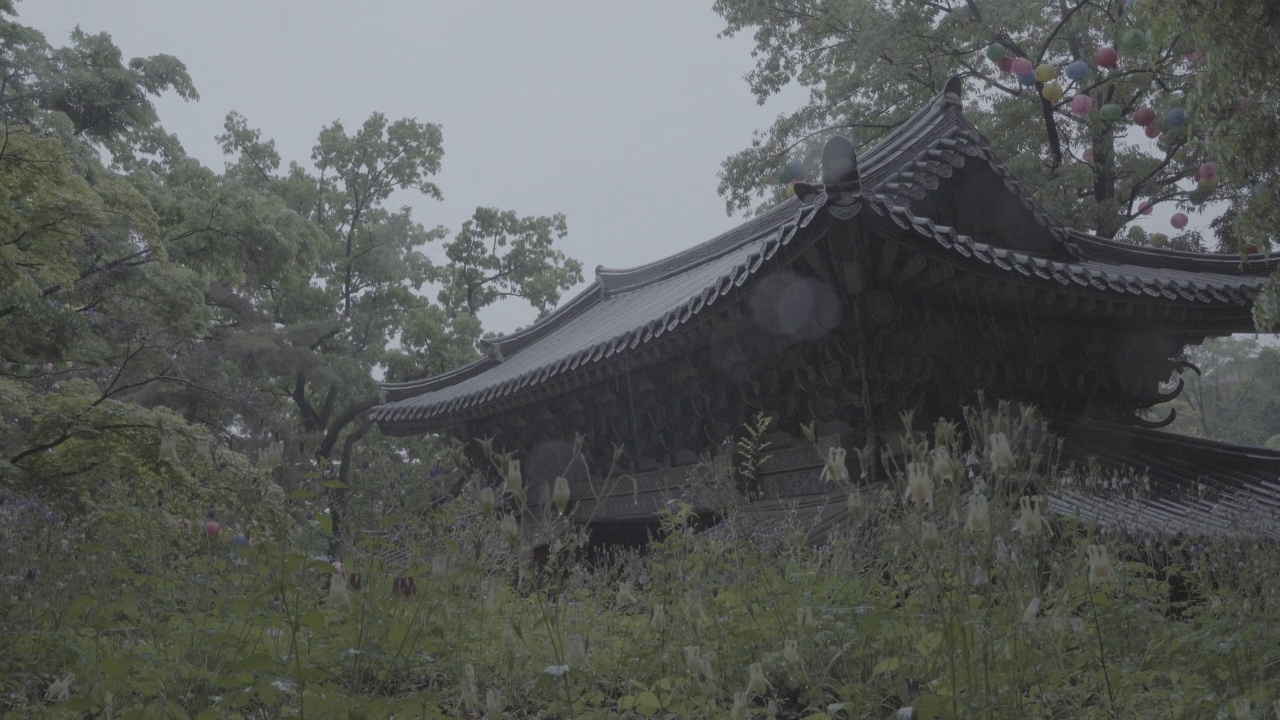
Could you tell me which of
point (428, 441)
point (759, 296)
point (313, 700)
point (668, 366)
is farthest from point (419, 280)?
point (313, 700)

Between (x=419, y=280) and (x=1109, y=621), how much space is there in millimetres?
24447

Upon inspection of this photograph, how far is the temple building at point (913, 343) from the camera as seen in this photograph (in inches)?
197

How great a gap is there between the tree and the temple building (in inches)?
200

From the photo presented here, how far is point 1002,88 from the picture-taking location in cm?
1512

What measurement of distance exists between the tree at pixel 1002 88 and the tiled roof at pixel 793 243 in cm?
424

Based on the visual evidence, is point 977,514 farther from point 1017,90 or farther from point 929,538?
point 1017,90

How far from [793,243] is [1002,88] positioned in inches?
473

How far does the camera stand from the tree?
13.8 m

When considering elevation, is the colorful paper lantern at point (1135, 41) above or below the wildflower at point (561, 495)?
above

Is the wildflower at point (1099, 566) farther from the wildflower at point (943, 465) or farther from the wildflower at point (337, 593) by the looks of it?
the wildflower at point (337, 593)

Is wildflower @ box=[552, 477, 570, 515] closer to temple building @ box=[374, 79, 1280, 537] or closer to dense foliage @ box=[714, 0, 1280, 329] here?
temple building @ box=[374, 79, 1280, 537]

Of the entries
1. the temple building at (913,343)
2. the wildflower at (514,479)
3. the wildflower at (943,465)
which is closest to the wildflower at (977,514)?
the wildflower at (943,465)

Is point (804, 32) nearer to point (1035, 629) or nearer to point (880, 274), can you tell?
point (880, 274)

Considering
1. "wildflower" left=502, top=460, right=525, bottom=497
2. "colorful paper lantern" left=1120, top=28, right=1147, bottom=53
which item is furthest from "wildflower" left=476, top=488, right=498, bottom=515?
"colorful paper lantern" left=1120, top=28, right=1147, bottom=53
